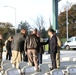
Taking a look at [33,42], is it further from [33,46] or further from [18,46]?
[18,46]

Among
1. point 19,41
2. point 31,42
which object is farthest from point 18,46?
point 31,42

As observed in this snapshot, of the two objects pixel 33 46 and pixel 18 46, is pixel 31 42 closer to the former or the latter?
pixel 33 46

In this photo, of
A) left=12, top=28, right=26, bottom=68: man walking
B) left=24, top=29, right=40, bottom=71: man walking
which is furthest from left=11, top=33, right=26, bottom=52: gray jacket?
left=24, top=29, right=40, bottom=71: man walking

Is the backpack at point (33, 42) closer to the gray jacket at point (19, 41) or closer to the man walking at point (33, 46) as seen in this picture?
the man walking at point (33, 46)

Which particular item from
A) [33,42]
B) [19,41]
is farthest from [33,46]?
[19,41]

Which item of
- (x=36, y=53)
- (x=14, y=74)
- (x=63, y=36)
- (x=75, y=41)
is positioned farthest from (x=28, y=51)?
(x=63, y=36)

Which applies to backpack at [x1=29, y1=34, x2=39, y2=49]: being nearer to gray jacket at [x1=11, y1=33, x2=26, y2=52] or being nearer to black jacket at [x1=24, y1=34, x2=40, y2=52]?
black jacket at [x1=24, y1=34, x2=40, y2=52]

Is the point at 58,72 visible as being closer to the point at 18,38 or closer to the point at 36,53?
the point at 36,53

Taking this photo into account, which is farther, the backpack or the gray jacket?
the gray jacket

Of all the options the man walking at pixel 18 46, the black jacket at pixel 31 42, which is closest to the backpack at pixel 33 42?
the black jacket at pixel 31 42

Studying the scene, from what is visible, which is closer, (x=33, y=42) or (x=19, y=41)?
(x=33, y=42)

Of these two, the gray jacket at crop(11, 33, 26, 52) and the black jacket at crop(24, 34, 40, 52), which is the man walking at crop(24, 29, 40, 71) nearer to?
the black jacket at crop(24, 34, 40, 52)

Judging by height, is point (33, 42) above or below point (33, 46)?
above

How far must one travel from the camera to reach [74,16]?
6750 centimetres
